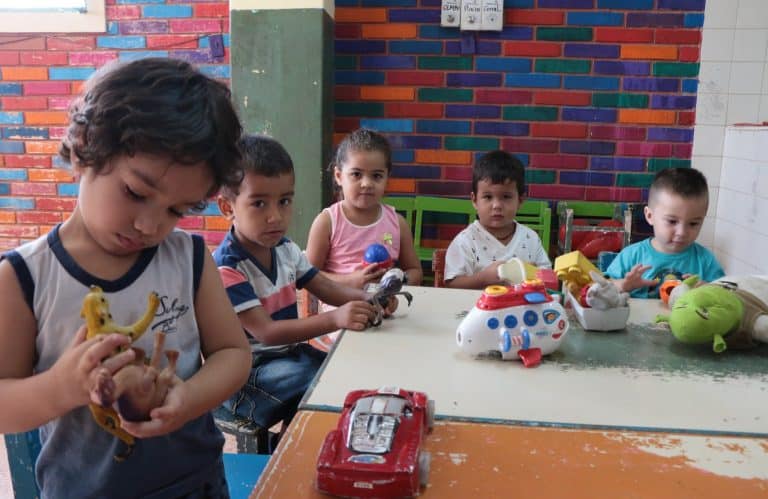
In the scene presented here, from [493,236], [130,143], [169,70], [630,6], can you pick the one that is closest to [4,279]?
[130,143]

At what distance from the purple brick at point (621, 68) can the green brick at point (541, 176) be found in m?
0.59

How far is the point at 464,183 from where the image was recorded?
3.64 meters

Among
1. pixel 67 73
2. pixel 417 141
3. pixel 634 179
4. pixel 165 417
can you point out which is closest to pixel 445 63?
pixel 417 141

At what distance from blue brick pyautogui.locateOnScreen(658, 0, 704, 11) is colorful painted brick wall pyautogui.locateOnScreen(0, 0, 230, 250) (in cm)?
234

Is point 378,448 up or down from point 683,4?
down

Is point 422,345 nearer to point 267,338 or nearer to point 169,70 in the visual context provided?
point 267,338

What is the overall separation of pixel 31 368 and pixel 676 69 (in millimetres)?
3424

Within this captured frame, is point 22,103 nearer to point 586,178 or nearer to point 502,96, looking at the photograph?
point 502,96

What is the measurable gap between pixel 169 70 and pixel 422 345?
2.52 feet

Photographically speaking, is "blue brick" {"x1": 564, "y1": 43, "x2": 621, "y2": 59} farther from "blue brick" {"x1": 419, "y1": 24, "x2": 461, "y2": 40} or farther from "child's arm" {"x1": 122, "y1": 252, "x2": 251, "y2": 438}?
"child's arm" {"x1": 122, "y1": 252, "x2": 251, "y2": 438}

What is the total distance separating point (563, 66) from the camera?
3.48 meters

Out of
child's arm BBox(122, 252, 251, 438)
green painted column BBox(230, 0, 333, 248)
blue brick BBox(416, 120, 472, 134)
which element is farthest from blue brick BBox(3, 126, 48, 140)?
child's arm BBox(122, 252, 251, 438)

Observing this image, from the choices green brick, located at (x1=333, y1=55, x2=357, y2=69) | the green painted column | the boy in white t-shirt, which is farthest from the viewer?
green brick, located at (x1=333, y1=55, x2=357, y2=69)

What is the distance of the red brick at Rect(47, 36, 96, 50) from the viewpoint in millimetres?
3676
